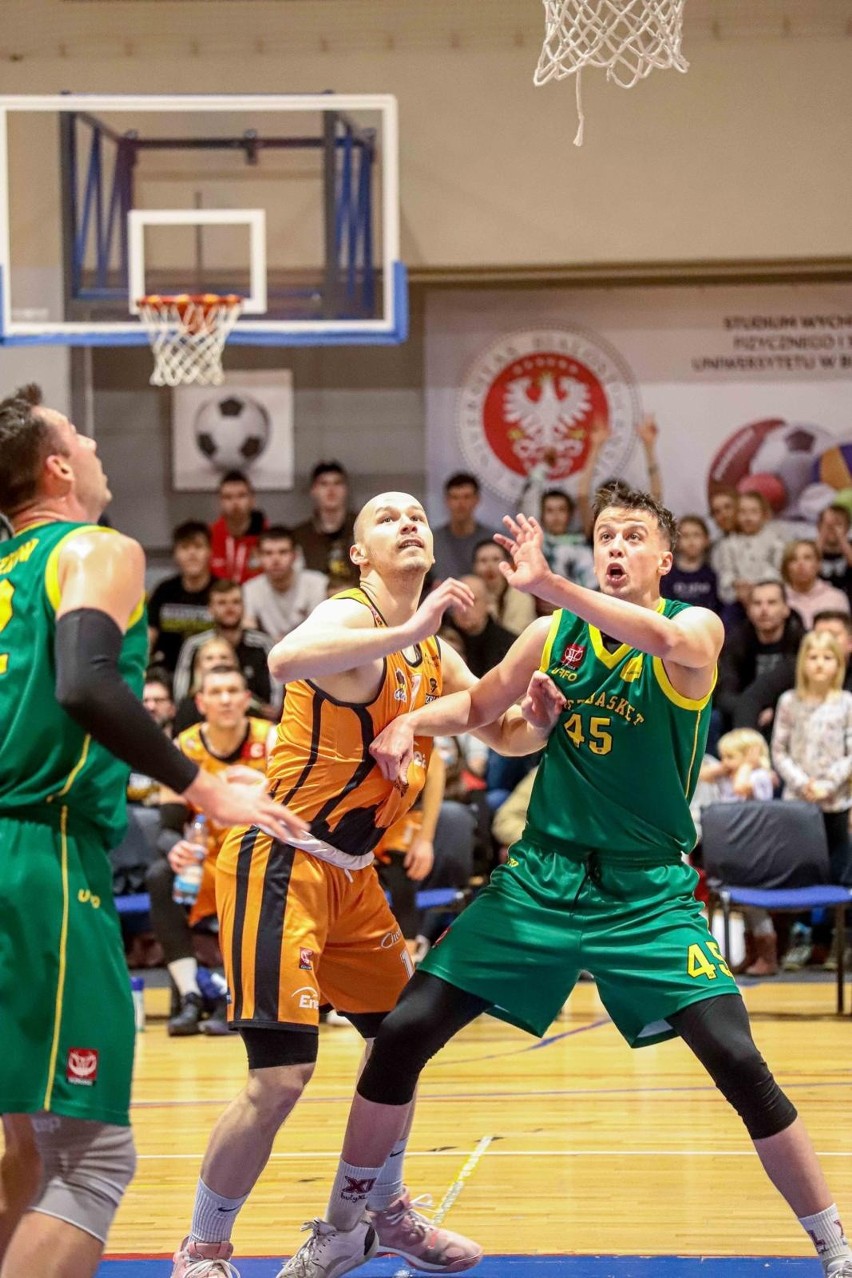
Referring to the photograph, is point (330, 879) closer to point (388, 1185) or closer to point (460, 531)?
point (388, 1185)

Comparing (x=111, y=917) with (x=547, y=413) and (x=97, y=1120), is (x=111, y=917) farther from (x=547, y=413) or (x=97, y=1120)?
(x=547, y=413)

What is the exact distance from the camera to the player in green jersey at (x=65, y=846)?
10.1 feet

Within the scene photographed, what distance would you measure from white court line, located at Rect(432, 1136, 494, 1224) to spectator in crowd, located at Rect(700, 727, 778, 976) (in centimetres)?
348

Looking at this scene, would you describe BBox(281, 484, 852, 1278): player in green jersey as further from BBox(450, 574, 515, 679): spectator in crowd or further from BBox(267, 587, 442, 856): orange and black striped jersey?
BBox(450, 574, 515, 679): spectator in crowd

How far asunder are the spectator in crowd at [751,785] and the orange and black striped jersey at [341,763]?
16.3ft

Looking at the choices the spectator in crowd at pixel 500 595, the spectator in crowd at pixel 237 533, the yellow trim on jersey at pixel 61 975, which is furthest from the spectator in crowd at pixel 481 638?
the yellow trim on jersey at pixel 61 975

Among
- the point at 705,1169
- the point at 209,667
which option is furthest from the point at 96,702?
the point at 209,667

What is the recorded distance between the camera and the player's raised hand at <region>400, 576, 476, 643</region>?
3.84 meters

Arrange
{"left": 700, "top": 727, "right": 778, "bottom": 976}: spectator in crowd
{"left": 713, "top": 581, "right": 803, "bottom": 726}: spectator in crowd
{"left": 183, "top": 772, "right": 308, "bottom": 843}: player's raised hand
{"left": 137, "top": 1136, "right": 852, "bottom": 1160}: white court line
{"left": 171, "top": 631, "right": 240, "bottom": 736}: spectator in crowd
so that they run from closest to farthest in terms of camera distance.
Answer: {"left": 183, "top": 772, "right": 308, "bottom": 843}: player's raised hand, {"left": 137, "top": 1136, "right": 852, "bottom": 1160}: white court line, {"left": 171, "top": 631, "right": 240, "bottom": 736}: spectator in crowd, {"left": 700, "top": 727, "right": 778, "bottom": 976}: spectator in crowd, {"left": 713, "top": 581, "right": 803, "bottom": 726}: spectator in crowd

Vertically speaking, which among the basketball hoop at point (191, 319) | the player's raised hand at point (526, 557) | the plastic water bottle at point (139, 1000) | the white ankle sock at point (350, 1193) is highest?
the basketball hoop at point (191, 319)

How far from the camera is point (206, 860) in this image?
27.7 feet

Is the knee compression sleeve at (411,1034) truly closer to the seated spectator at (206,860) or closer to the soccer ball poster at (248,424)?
the seated spectator at (206,860)

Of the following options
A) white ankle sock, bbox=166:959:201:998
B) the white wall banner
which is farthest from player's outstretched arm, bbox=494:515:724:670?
the white wall banner

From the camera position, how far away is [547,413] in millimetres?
13469
